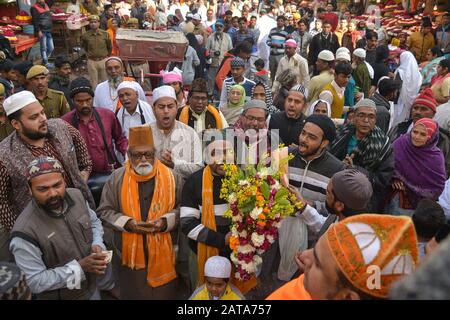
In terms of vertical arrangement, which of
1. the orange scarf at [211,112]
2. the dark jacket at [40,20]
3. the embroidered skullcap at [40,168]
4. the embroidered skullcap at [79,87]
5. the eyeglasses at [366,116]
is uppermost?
the dark jacket at [40,20]

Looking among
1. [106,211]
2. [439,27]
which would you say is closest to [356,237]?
[106,211]

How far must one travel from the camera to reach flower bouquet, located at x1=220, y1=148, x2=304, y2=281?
114 inches

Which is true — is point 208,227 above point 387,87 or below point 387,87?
below

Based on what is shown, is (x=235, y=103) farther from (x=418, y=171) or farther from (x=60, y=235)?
(x=60, y=235)

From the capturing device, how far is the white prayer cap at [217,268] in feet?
10.2

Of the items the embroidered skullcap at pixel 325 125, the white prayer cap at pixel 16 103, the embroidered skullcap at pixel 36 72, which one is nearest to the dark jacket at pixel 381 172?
the embroidered skullcap at pixel 325 125

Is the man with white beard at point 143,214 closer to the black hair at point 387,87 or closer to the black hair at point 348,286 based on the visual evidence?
the black hair at point 348,286

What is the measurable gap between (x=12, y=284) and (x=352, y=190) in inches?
86.2

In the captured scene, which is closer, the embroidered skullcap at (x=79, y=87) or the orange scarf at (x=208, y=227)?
the orange scarf at (x=208, y=227)

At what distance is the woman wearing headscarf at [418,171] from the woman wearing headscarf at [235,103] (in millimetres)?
2431

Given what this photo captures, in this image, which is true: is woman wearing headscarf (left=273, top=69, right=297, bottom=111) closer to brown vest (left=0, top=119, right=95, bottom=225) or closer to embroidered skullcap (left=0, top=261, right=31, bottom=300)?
brown vest (left=0, top=119, right=95, bottom=225)

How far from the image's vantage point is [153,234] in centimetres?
336

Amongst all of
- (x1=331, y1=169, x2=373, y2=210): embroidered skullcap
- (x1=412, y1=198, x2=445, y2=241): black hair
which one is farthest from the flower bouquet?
(x1=412, y1=198, x2=445, y2=241): black hair

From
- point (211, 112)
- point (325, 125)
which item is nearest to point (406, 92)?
point (211, 112)
